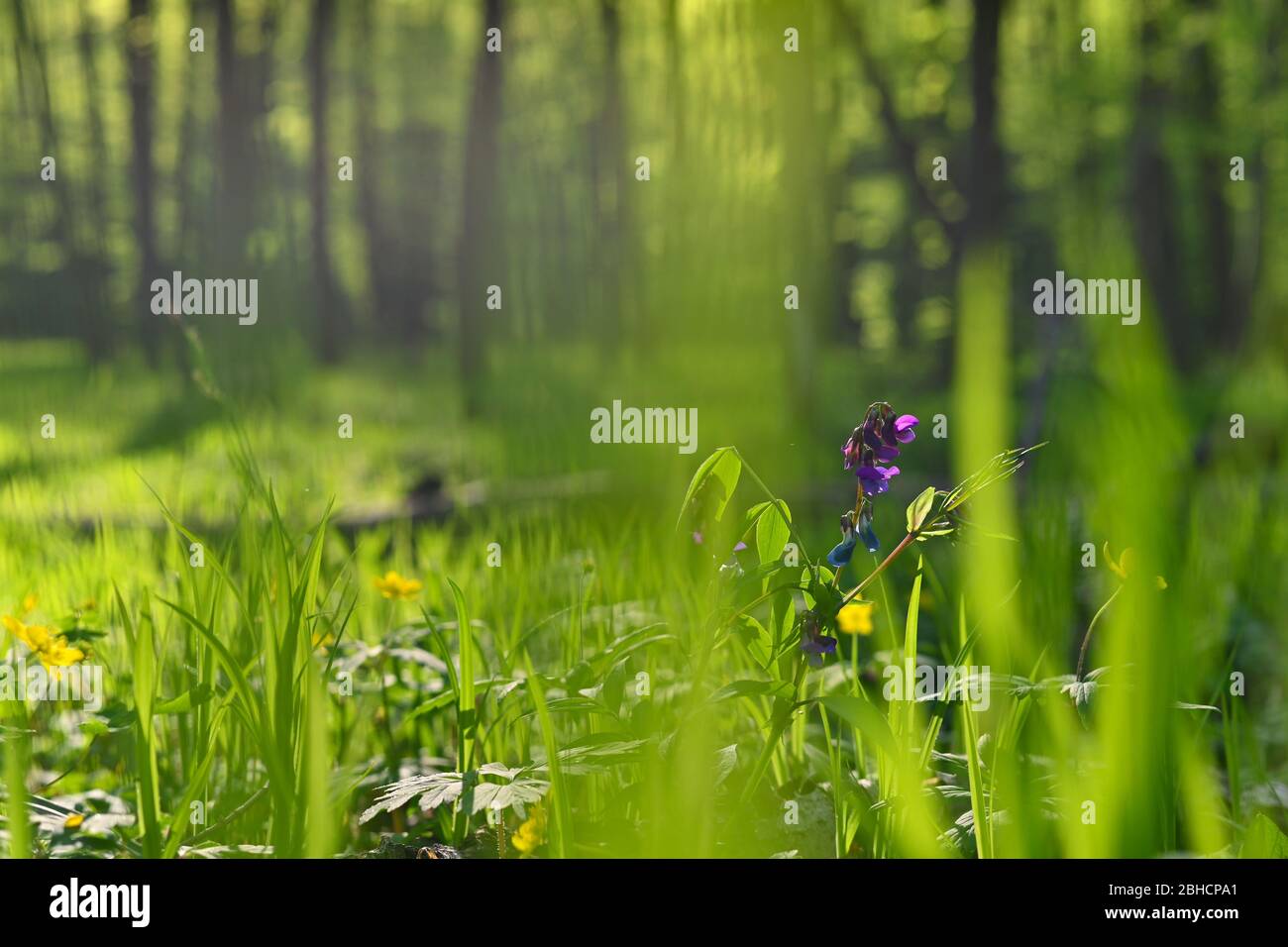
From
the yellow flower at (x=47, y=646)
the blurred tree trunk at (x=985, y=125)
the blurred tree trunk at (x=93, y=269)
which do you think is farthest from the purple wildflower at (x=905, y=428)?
the blurred tree trunk at (x=93, y=269)

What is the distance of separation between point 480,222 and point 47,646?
4.30 metres

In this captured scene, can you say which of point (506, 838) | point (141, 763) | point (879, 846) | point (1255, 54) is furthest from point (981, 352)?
point (1255, 54)

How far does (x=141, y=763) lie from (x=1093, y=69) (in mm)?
6470

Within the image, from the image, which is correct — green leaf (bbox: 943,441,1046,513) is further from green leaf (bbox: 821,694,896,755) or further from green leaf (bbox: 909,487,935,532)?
green leaf (bbox: 821,694,896,755)

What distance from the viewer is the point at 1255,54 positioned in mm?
6363

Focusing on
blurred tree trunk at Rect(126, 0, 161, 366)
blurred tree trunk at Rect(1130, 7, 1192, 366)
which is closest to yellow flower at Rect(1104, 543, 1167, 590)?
blurred tree trunk at Rect(126, 0, 161, 366)

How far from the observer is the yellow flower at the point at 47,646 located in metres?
1.58

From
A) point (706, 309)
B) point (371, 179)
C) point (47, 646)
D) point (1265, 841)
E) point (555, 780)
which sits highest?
point (371, 179)

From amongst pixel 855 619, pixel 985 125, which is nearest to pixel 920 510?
pixel 855 619

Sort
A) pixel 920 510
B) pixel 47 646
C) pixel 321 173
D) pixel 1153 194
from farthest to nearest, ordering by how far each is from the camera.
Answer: pixel 321 173, pixel 1153 194, pixel 47 646, pixel 920 510

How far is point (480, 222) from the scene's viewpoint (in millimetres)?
5543

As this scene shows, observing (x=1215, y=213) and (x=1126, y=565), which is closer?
(x=1126, y=565)

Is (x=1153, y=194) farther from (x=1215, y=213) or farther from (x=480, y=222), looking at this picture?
(x=480, y=222)

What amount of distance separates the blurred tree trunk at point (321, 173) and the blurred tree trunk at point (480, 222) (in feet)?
3.78
